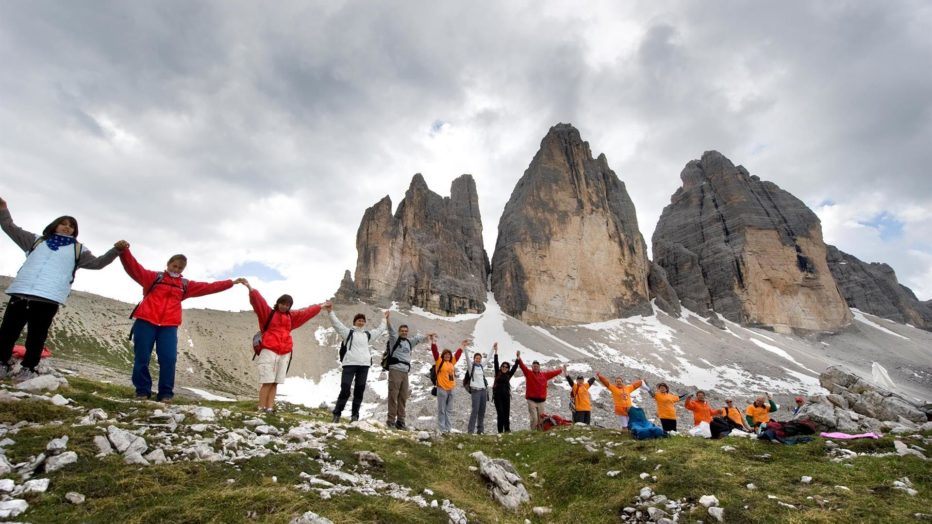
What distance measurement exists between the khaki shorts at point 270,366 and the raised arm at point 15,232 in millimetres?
4216

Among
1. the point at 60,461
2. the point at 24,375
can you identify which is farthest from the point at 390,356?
the point at 60,461

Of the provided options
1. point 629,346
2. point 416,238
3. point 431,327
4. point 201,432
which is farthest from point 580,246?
point 201,432

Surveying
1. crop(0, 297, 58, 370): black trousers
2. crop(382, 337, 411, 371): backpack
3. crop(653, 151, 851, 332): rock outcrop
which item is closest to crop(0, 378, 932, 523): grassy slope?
crop(0, 297, 58, 370): black trousers

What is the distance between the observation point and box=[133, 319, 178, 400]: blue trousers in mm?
8039

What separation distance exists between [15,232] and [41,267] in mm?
900

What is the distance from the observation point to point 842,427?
34.4 feet

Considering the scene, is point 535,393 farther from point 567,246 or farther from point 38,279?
point 567,246

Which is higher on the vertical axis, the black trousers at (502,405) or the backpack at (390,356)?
the backpack at (390,356)

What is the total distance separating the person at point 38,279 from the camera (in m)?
7.07

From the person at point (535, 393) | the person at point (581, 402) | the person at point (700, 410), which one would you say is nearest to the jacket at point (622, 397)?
the person at point (581, 402)

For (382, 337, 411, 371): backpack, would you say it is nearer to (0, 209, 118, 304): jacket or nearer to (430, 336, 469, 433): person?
(430, 336, 469, 433): person

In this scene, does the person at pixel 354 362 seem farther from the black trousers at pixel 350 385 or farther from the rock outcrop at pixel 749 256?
the rock outcrop at pixel 749 256

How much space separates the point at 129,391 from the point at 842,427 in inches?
657

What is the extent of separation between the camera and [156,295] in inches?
325
